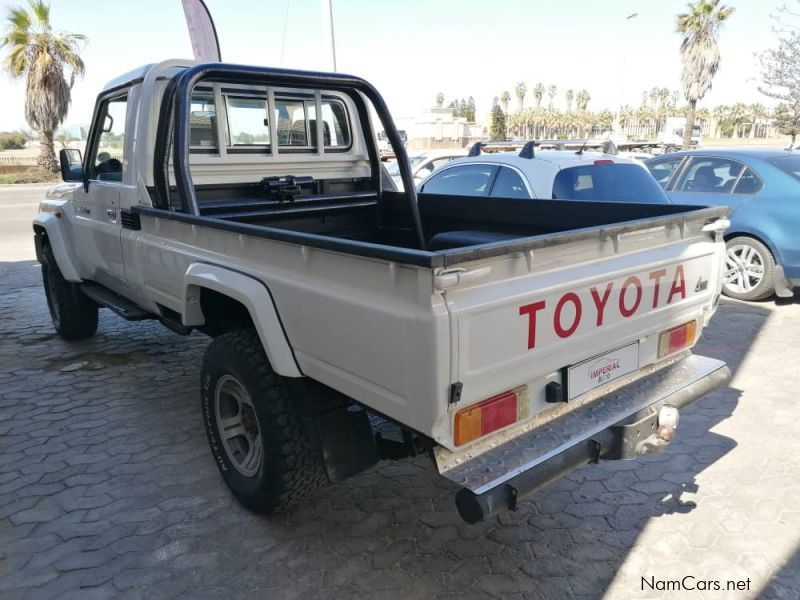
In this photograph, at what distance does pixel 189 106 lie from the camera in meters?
3.38

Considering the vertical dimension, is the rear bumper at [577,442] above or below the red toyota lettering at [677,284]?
below

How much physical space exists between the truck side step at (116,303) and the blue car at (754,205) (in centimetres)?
584

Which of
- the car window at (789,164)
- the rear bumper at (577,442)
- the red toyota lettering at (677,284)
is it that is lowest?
the rear bumper at (577,442)

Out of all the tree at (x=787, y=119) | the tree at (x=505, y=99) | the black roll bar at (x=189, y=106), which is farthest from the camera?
the tree at (x=505, y=99)

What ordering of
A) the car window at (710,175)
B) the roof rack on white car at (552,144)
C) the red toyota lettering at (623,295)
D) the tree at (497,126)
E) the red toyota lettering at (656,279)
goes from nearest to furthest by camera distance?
the red toyota lettering at (623,295) < the red toyota lettering at (656,279) < the roof rack on white car at (552,144) < the car window at (710,175) < the tree at (497,126)

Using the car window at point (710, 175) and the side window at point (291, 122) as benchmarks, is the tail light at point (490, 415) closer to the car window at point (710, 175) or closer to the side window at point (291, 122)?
the side window at point (291, 122)

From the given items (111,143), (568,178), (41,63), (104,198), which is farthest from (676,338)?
(41,63)

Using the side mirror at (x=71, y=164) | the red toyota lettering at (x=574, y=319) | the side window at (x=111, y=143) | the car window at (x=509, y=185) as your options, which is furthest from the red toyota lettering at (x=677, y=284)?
the side mirror at (x=71, y=164)

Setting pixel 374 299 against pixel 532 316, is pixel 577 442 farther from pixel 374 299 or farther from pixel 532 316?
pixel 374 299

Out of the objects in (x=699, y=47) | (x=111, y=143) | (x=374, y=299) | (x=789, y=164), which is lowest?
(x=374, y=299)

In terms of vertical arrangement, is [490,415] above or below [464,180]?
below

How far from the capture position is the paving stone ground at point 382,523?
2506 millimetres

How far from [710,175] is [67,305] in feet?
22.6

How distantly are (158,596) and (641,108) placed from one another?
108525 mm
